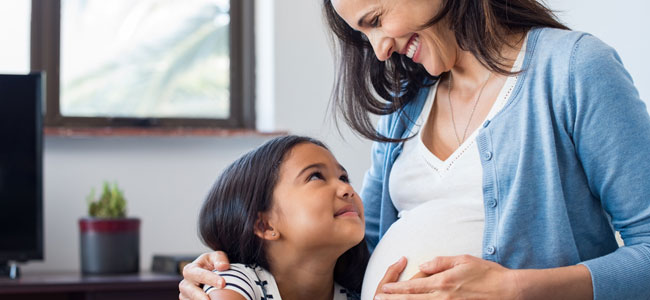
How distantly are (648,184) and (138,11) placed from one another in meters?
2.17

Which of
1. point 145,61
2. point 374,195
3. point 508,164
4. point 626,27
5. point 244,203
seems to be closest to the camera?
point 508,164

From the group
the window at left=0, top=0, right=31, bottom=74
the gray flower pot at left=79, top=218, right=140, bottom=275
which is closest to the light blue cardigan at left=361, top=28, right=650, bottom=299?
the gray flower pot at left=79, top=218, right=140, bottom=275

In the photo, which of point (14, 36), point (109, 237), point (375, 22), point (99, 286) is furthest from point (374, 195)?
point (14, 36)

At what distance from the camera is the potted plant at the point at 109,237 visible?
242 centimetres

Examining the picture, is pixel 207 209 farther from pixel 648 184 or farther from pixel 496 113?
pixel 648 184

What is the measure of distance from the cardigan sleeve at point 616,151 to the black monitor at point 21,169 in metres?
1.78

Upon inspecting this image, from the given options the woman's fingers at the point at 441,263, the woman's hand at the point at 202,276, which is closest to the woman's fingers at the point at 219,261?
the woman's hand at the point at 202,276

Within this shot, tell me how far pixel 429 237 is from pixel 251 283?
303 mm

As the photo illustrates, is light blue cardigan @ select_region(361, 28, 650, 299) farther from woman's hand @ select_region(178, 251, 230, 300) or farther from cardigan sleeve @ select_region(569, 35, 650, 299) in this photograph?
woman's hand @ select_region(178, 251, 230, 300)

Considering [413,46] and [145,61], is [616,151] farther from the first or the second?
[145,61]

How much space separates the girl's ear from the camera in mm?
1385

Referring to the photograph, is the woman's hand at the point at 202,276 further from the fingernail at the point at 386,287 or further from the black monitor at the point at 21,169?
the black monitor at the point at 21,169

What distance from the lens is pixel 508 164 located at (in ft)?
3.83

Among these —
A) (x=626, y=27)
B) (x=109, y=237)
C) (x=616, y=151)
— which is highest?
(x=626, y=27)
